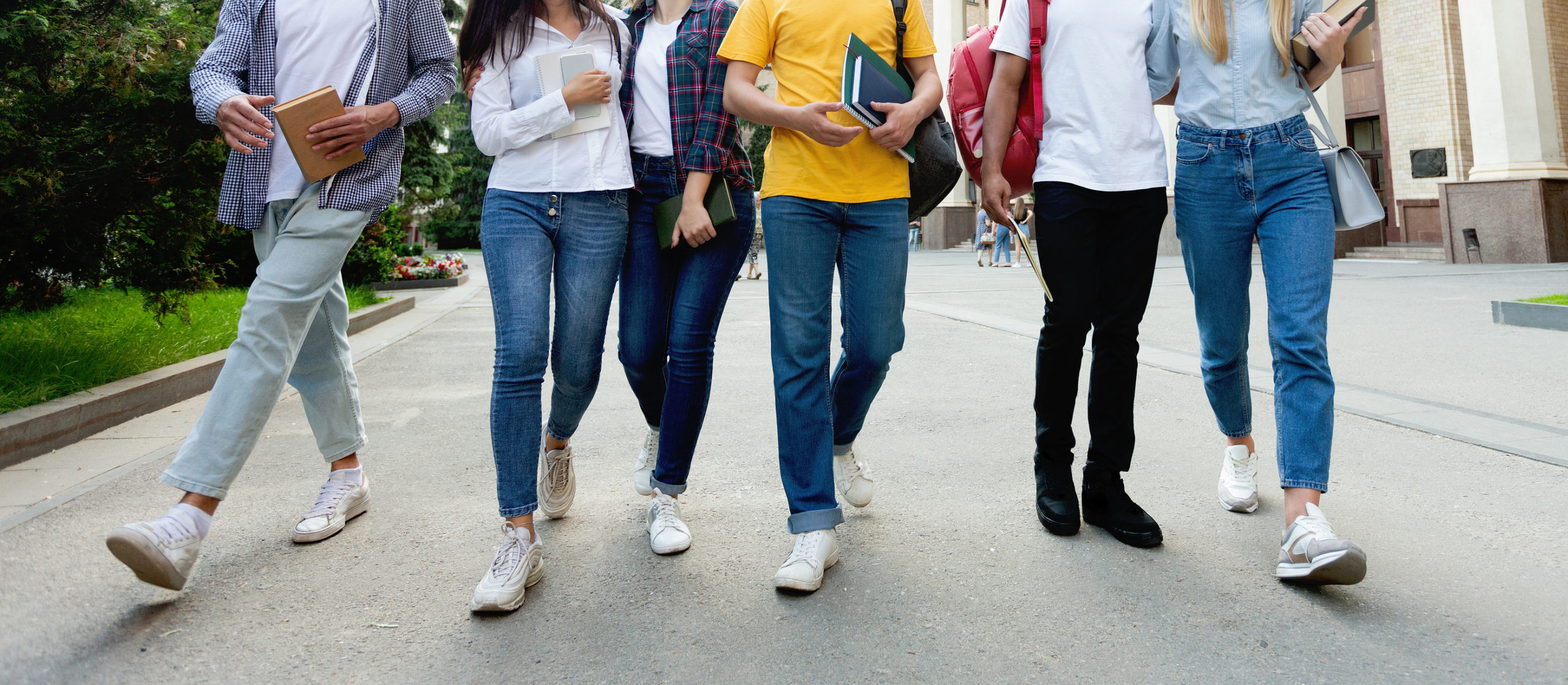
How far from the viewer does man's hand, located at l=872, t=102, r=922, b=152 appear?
9.59 ft

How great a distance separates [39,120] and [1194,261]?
17.6 ft

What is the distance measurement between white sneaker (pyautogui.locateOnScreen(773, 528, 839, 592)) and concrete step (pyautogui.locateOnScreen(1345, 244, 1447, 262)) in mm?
19065

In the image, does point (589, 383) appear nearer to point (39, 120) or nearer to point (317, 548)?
point (317, 548)

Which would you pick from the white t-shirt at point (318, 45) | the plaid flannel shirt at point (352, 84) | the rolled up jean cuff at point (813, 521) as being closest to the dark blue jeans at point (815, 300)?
the rolled up jean cuff at point (813, 521)

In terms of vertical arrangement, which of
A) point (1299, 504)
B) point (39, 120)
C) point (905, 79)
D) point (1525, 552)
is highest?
point (39, 120)

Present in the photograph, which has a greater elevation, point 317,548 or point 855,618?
point 317,548

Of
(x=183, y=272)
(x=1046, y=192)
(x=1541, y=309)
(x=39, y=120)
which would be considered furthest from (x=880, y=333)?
(x=1541, y=309)

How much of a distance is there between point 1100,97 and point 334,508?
278 cm

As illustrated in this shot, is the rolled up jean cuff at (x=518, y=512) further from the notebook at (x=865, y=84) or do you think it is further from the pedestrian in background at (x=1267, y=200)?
the pedestrian in background at (x=1267, y=200)

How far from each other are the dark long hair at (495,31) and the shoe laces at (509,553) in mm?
1307

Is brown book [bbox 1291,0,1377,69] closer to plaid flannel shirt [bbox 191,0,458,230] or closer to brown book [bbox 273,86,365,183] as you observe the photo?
plaid flannel shirt [bbox 191,0,458,230]

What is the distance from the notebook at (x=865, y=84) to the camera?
2.86 meters

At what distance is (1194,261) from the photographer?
331 cm

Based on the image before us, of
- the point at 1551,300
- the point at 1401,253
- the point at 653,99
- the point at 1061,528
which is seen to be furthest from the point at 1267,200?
the point at 1401,253
